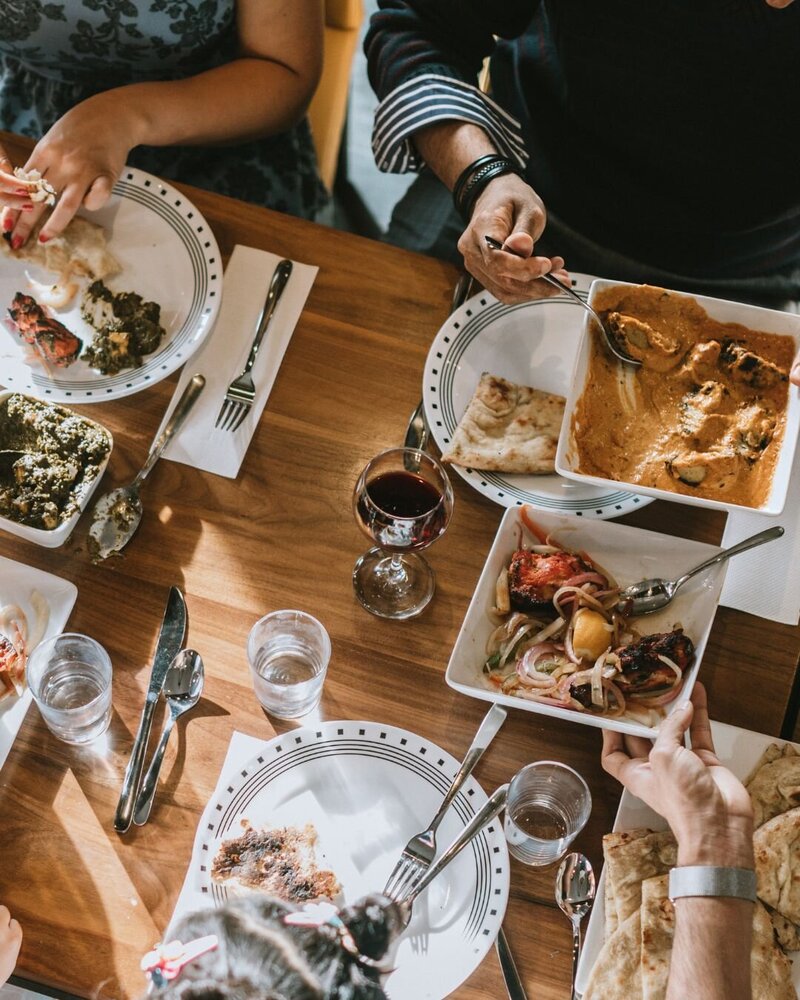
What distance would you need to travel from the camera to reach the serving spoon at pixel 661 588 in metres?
1.54

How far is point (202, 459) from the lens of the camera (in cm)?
170

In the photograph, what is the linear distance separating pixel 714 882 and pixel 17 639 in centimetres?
109

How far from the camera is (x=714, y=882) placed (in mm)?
1290

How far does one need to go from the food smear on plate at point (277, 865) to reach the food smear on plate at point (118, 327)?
2.80ft

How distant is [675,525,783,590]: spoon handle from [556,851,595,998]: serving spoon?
18.1 inches

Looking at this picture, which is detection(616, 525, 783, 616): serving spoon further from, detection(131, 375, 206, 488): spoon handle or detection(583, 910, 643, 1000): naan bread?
detection(131, 375, 206, 488): spoon handle

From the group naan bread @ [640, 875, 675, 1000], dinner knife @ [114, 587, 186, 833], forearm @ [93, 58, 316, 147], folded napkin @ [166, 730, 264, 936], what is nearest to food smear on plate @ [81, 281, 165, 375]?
forearm @ [93, 58, 316, 147]

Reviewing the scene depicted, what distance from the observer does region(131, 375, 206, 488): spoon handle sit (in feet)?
5.51

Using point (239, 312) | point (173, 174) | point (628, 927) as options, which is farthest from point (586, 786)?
point (173, 174)

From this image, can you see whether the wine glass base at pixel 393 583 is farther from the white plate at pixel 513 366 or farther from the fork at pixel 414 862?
the fork at pixel 414 862

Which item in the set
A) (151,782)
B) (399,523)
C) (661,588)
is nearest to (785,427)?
(661,588)

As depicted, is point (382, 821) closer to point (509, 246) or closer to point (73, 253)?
point (509, 246)

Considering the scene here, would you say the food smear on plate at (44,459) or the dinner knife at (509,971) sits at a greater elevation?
the food smear on plate at (44,459)

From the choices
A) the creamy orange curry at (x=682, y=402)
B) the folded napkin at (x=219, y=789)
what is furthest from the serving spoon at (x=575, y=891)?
the creamy orange curry at (x=682, y=402)
